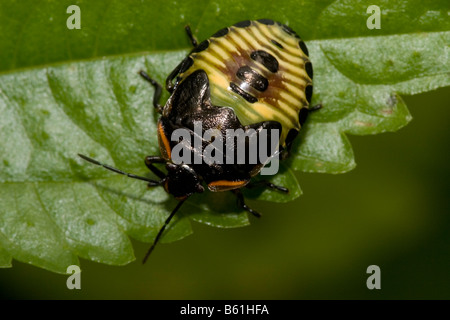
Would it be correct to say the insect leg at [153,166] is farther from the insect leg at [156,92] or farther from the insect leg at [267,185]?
the insect leg at [267,185]

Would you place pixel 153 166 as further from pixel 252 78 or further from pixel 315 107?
pixel 315 107

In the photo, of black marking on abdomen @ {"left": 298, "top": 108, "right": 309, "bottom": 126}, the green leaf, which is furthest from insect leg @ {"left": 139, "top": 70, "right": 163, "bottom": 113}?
black marking on abdomen @ {"left": 298, "top": 108, "right": 309, "bottom": 126}

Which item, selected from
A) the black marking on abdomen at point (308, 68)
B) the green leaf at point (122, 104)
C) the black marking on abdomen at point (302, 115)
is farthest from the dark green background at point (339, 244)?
the black marking on abdomen at point (308, 68)

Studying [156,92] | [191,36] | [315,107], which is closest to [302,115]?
[315,107]

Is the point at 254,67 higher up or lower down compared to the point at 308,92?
higher up

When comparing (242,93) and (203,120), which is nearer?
(242,93)

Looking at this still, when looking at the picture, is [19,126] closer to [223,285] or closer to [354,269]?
[223,285]

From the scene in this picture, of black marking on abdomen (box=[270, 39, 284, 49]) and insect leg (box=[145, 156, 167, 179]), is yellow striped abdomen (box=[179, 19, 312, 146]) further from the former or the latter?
insect leg (box=[145, 156, 167, 179])
